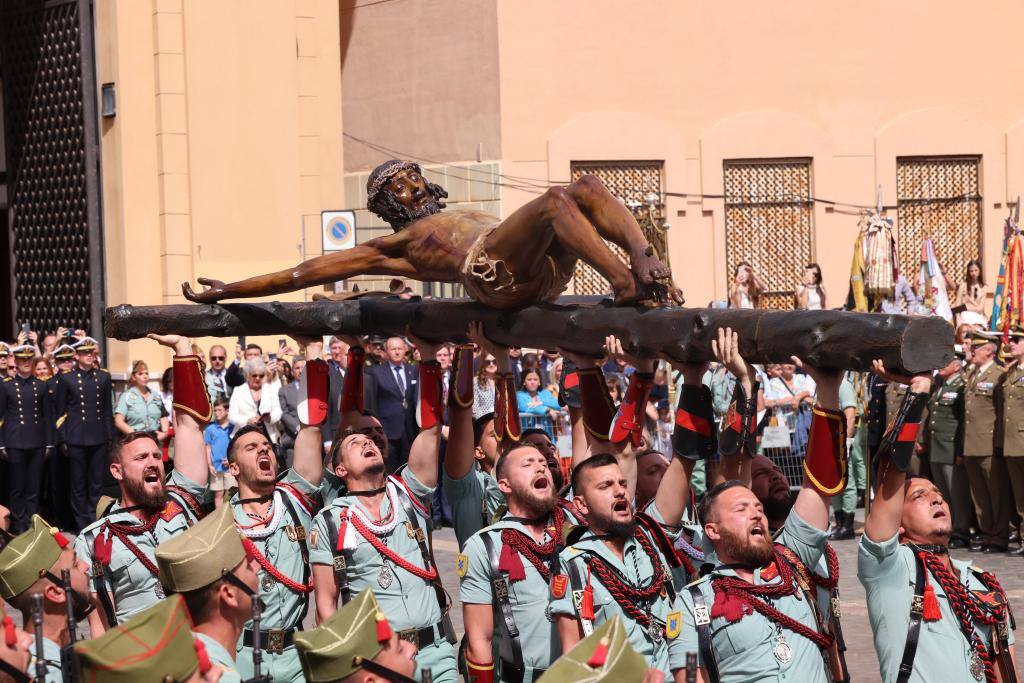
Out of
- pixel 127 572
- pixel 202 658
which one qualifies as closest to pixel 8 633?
pixel 202 658

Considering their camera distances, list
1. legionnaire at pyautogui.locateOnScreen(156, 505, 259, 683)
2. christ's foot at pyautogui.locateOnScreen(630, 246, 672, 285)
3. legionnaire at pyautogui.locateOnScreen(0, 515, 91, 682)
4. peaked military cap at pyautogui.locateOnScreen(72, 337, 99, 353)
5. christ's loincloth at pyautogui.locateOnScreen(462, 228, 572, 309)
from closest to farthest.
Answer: legionnaire at pyautogui.locateOnScreen(156, 505, 259, 683), christ's foot at pyautogui.locateOnScreen(630, 246, 672, 285), legionnaire at pyautogui.locateOnScreen(0, 515, 91, 682), christ's loincloth at pyautogui.locateOnScreen(462, 228, 572, 309), peaked military cap at pyautogui.locateOnScreen(72, 337, 99, 353)

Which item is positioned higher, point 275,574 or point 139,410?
point 139,410

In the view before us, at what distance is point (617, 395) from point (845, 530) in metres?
2.24

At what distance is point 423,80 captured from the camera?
2392 centimetres

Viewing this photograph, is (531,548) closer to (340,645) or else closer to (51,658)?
(51,658)

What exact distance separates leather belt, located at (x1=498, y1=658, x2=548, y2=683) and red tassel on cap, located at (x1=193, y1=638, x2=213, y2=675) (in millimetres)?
2244

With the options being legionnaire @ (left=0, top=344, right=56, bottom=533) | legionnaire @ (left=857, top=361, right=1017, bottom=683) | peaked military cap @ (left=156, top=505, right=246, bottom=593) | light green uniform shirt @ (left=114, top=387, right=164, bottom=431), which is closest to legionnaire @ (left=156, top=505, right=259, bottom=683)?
peaked military cap @ (left=156, top=505, right=246, bottom=593)

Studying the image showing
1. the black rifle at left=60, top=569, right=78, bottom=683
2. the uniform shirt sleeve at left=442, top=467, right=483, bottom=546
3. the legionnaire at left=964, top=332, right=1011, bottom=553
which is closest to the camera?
the black rifle at left=60, top=569, right=78, bottom=683

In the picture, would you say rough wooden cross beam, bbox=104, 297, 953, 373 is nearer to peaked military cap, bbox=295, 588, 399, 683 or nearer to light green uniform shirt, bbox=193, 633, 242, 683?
peaked military cap, bbox=295, 588, 399, 683

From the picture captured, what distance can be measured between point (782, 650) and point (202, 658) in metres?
2.04

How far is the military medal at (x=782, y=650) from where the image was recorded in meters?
5.64

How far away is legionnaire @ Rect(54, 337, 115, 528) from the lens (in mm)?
16328

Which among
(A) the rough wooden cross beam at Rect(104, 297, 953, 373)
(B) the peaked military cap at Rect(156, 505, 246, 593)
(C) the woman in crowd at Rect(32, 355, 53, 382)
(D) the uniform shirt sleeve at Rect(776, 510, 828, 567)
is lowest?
(D) the uniform shirt sleeve at Rect(776, 510, 828, 567)

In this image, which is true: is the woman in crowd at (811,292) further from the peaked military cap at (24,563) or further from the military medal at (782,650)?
the military medal at (782,650)
